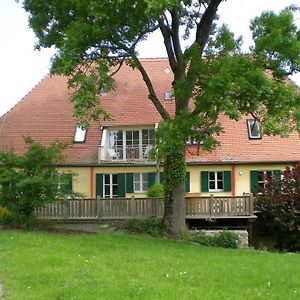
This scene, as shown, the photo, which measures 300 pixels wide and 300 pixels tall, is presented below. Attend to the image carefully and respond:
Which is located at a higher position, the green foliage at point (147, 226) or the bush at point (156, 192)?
the bush at point (156, 192)

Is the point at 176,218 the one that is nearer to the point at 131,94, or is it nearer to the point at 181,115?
the point at 181,115

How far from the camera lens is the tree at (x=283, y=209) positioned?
949 inches

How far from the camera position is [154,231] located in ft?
71.1

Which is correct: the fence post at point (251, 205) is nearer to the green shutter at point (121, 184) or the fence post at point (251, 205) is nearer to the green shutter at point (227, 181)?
the green shutter at point (227, 181)

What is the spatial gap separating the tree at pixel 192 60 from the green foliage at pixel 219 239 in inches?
179

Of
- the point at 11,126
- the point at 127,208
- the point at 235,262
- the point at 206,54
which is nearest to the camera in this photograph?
the point at 235,262

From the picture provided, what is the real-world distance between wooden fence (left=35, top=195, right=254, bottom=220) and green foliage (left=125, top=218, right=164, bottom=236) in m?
1.54

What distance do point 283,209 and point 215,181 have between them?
21.3ft

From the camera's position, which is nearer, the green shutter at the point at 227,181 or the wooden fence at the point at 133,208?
the wooden fence at the point at 133,208

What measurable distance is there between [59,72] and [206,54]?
5.04 meters

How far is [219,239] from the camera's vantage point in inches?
845

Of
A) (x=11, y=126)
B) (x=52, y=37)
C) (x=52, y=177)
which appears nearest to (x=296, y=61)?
(x=52, y=37)

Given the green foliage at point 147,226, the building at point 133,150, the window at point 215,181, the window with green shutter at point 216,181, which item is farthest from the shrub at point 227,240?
the window at point 215,181

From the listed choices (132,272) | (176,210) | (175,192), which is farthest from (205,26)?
(132,272)
